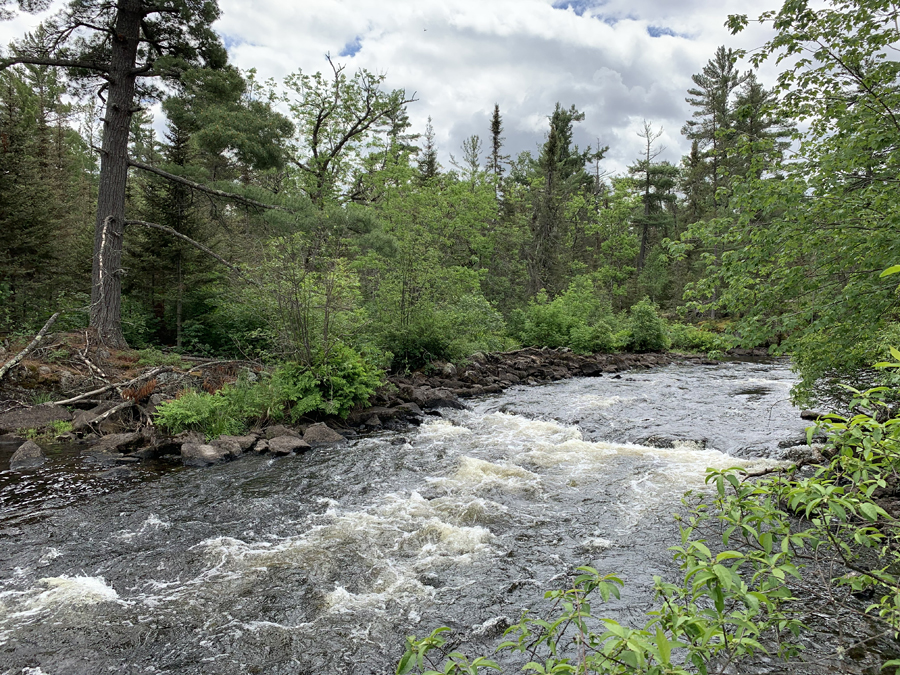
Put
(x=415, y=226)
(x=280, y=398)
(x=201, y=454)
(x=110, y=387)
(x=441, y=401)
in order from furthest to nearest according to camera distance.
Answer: (x=415, y=226), (x=441, y=401), (x=280, y=398), (x=110, y=387), (x=201, y=454)

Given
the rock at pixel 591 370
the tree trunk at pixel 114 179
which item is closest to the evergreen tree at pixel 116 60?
the tree trunk at pixel 114 179

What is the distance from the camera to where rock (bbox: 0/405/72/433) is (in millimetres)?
8320

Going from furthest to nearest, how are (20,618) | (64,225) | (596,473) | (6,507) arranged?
(64,225) < (596,473) < (6,507) < (20,618)

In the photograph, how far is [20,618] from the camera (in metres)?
A: 3.87

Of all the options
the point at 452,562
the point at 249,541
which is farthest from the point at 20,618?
the point at 452,562

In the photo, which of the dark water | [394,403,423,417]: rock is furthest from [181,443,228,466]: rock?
[394,403,423,417]: rock

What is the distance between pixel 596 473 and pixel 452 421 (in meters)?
3.99

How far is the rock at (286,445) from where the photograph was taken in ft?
27.4

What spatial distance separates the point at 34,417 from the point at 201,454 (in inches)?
138

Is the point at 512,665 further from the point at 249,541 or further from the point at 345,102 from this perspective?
the point at 345,102

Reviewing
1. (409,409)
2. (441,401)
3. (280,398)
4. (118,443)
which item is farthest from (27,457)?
(441,401)

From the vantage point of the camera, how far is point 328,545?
203 inches

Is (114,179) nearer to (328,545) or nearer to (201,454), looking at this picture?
(201,454)

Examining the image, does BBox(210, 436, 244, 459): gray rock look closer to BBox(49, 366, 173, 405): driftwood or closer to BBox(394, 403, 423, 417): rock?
BBox(49, 366, 173, 405): driftwood
